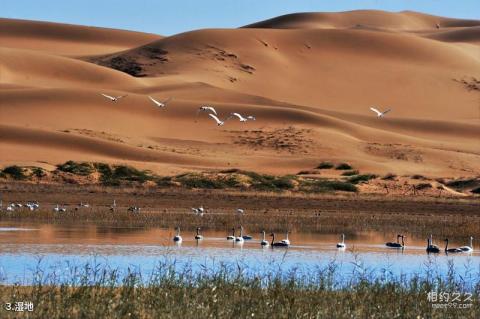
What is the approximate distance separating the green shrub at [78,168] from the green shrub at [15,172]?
2.28 m

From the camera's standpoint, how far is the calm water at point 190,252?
72.1 feet

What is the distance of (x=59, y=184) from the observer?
162 ft

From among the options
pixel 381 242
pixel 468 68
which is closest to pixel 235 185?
pixel 381 242

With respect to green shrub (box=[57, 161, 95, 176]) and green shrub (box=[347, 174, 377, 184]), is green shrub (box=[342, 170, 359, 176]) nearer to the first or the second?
green shrub (box=[347, 174, 377, 184])

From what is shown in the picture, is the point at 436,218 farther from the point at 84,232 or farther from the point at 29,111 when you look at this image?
the point at 29,111

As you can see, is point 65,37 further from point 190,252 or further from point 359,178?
point 190,252

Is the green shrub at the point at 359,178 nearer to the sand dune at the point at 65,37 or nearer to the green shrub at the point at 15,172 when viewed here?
the green shrub at the point at 15,172

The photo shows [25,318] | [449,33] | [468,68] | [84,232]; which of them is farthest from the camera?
[449,33]

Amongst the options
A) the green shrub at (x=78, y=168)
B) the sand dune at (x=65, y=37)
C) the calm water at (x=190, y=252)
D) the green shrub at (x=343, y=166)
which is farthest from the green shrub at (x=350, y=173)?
the sand dune at (x=65, y=37)

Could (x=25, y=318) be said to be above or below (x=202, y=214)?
below

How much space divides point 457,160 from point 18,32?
393 ft

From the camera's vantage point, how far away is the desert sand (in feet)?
233

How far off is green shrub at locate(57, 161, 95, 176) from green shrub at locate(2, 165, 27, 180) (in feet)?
7.47

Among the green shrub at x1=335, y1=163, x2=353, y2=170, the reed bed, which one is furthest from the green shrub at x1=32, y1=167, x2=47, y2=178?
the reed bed
